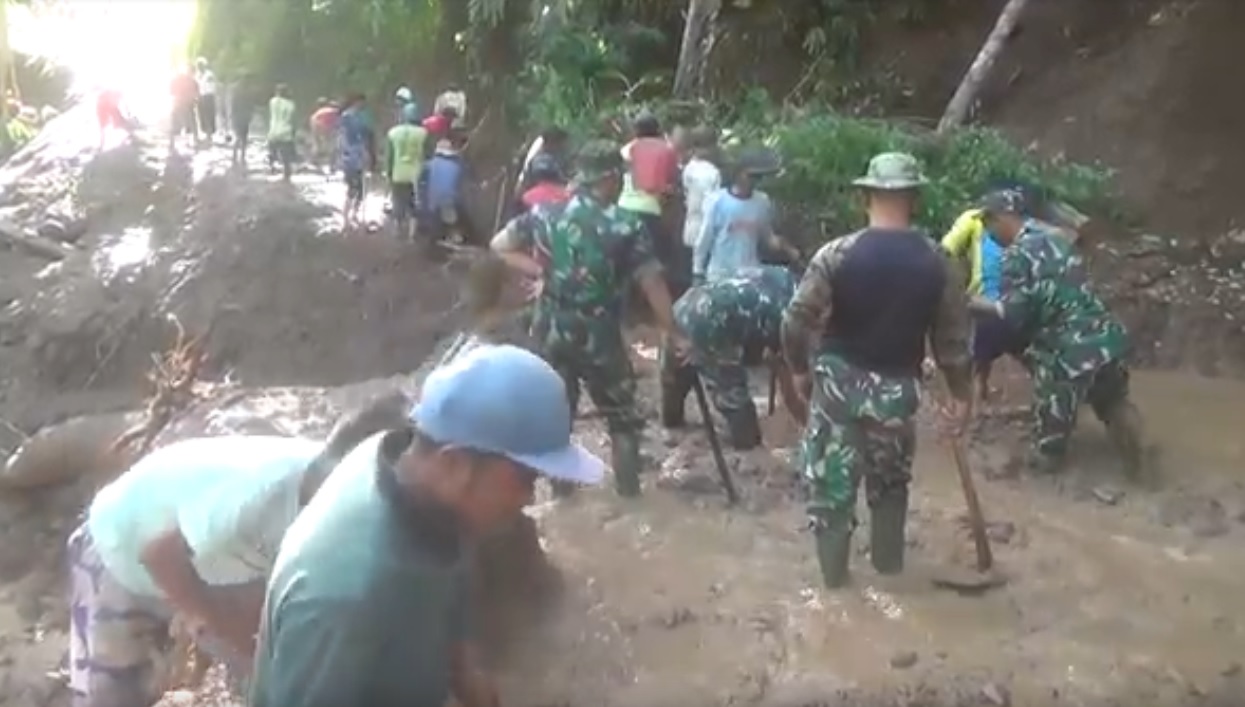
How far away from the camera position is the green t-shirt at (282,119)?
59.7 feet

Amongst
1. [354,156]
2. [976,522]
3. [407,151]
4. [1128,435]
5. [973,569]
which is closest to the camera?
[976,522]

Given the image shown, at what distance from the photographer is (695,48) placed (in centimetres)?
1595

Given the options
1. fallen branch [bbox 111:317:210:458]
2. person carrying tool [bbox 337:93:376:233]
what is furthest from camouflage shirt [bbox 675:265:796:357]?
person carrying tool [bbox 337:93:376:233]

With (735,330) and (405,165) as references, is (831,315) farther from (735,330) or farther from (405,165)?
(405,165)

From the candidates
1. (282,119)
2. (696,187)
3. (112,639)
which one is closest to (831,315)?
(112,639)

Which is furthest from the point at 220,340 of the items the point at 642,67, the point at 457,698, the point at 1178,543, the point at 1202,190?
the point at 457,698

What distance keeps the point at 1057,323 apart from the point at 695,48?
8.49m

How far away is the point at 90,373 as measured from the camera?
15398mm

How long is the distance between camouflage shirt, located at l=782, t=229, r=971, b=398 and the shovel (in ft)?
1.44

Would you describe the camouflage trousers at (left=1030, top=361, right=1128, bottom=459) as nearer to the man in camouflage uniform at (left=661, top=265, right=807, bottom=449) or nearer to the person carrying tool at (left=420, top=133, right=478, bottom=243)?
the man in camouflage uniform at (left=661, top=265, right=807, bottom=449)

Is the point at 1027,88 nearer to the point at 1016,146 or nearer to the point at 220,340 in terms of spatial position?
the point at 1016,146

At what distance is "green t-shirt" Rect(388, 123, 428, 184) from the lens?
1489 cm

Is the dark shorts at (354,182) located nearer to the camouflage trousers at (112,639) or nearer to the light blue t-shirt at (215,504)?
the camouflage trousers at (112,639)

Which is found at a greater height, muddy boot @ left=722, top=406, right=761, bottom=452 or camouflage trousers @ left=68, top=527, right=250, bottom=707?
camouflage trousers @ left=68, top=527, right=250, bottom=707
